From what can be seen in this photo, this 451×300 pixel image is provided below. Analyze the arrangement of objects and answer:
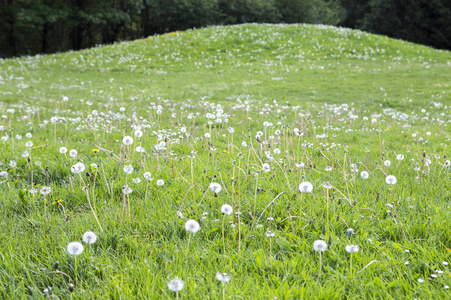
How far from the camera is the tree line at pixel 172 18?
136ft

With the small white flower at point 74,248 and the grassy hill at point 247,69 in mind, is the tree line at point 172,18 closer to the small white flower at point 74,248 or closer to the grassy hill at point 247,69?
the grassy hill at point 247,69

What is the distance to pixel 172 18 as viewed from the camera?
53.2 m

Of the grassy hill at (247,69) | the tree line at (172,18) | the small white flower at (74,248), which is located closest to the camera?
the small white flower at (74,248)

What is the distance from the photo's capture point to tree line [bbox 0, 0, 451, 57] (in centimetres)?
4134

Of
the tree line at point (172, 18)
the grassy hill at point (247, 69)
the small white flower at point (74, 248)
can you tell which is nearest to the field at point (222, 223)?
the small white flower at point (74, 248)

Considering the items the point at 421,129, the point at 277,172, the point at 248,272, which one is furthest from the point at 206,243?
the point at 421,129

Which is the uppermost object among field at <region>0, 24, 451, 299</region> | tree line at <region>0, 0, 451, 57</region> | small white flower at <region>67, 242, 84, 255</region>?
tree line at <region>0, 0, 451, 57</region>

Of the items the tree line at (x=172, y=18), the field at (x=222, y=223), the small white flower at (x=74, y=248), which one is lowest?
the field at (x=222, y=223)

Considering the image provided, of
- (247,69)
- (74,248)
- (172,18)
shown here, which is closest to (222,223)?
(74,248)

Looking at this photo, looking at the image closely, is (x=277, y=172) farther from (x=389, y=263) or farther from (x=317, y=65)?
(x=317, y=65)

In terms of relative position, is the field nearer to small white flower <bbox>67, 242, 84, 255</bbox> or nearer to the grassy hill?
small white flower <bbox>67, 242, 84, 255</bbox>

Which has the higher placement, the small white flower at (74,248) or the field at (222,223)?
the small white flower at (74,248)

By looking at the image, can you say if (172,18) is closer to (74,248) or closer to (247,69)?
(247,69)

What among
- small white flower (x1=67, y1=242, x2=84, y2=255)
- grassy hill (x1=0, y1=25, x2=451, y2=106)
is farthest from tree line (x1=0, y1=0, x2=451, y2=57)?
small white flower (x1=67, y1=242, x2=84, y2=255)
